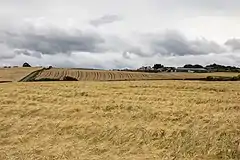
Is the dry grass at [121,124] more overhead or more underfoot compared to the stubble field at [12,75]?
more underfoot

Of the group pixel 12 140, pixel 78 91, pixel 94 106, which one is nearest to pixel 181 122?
pixel 94 106

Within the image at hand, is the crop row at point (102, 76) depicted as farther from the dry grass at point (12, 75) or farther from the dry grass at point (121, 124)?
the dry grass at point (121, 124)

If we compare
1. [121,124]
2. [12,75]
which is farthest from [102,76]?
[121,124]

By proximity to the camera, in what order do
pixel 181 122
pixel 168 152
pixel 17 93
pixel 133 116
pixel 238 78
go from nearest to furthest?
pixel 168 152
pixel 181 122
pixel 133 116
pixel 17 93
pixel 238 78

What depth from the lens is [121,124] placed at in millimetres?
24391

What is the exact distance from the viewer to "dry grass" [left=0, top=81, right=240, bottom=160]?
1983 centimetres

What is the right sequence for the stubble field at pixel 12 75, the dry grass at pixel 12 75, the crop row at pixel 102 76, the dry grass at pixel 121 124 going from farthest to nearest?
1. the dry grass at pixel 12 75
2. the stubble field at pixel 12 75
3. the crop row at pixel 102 76
4. the dry grass at pixel 121 124

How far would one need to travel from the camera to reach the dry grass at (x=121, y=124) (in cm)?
1983

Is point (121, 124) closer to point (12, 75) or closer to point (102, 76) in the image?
point (102, 76)

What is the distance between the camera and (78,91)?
1463 inches

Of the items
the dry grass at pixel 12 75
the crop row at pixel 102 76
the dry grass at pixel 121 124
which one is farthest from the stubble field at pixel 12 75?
the dry grass at pixel 121 124

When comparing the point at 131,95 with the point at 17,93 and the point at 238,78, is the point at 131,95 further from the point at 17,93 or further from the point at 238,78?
the point at 238,78

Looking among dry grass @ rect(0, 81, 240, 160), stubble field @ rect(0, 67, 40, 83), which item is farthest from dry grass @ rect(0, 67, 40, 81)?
dry grass @ rect(0, 81, 240, 160)

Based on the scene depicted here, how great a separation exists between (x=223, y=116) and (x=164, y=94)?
32.2 feet
